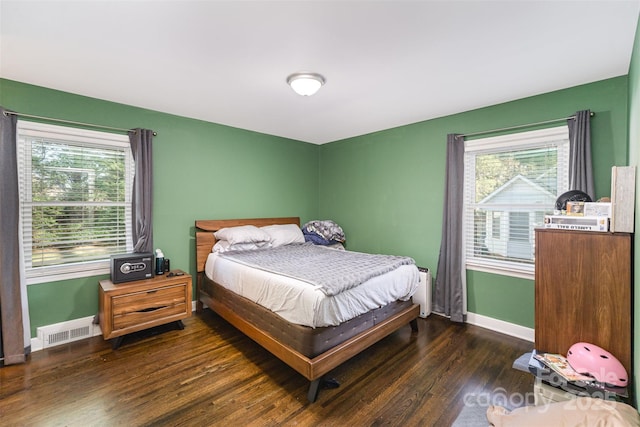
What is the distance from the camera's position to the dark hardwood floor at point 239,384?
1.86 metres

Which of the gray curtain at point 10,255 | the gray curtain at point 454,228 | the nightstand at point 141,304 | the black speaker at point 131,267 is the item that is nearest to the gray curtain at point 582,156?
the gray curtain at point 454,228

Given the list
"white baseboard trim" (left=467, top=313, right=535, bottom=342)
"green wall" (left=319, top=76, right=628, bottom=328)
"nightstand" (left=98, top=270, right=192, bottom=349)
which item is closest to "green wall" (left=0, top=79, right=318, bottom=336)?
"nightstand" (left=98, top=270, right=192, bottom=349)

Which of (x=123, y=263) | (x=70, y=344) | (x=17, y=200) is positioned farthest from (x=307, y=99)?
(x=70, y=344)

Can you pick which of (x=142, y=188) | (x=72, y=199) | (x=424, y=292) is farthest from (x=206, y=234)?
(x=424, y=292)

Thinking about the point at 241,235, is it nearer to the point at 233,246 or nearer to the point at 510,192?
the point at 233,246

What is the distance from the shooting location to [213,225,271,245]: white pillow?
362 cm

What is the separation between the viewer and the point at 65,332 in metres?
2.79

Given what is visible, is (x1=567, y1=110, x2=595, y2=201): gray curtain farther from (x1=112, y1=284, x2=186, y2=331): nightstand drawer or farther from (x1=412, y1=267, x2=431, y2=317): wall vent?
(x1=112, y1=284, x2=186, y2=331): nightstand drawer

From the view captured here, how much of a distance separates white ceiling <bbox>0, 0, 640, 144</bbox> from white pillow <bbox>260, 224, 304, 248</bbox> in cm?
178

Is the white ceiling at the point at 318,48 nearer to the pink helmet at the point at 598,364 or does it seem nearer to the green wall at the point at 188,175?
the green wall at the point at 188,175

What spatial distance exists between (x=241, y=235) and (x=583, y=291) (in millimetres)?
3261

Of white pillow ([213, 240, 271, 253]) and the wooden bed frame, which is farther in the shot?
white pillow ([213, 240, 271, 253])

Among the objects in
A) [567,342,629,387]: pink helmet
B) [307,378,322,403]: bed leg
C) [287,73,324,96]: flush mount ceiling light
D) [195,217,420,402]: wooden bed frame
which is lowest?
[307,378,322,403]: bed leg

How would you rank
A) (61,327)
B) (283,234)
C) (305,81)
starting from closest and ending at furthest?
(305,81)
(61,327)
(283,234)
